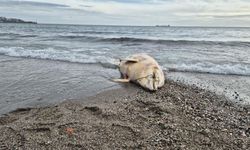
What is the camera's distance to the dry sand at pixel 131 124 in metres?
4.48

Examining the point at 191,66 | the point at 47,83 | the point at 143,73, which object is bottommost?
the point at 47,83

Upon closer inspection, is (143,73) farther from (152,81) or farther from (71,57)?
(71,57)

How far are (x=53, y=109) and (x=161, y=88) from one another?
3.08 meters

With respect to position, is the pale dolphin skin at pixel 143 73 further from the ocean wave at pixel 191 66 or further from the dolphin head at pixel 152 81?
the ocean wave at pixel 191 66

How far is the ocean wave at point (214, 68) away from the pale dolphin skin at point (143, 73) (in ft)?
9.30

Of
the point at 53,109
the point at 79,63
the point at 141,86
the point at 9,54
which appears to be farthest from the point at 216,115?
the point at 9,54

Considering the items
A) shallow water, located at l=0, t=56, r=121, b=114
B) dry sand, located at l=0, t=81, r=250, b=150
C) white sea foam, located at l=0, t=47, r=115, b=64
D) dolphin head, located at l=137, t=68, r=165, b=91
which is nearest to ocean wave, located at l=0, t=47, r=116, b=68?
white sea foam, located at l=0, t=47, r=115, b=64

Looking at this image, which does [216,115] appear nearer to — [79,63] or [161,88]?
[161,88]

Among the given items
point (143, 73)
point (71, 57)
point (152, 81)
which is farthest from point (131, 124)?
point (71, 57)

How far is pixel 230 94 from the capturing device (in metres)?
7.64

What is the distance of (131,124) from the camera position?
5199 mm

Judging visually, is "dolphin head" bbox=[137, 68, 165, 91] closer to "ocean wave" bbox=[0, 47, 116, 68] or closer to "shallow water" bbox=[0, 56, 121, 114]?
"shallow water" bbox=[0, 56, 121, 114]

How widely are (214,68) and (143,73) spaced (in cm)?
412

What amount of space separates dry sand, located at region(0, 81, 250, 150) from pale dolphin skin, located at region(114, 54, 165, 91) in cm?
88
